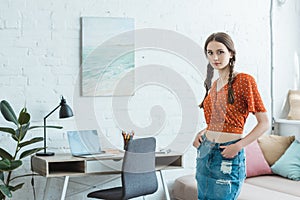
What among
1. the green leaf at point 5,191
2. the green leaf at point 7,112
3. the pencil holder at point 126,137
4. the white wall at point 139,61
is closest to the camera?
the green leaf at point 5,191

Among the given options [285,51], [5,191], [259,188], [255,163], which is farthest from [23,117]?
[285,51]

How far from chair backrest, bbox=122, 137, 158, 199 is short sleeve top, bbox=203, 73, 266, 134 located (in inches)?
36.3

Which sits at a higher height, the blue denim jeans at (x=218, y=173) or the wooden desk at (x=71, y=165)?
the blue denim jeans at (x=218, y=173)

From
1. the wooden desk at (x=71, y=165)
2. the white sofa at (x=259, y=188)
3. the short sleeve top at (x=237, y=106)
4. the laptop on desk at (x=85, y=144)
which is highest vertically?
the short sleeve top at (x=237, y=106)

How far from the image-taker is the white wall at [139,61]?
3.74 m

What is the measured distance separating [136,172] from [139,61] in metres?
0.97

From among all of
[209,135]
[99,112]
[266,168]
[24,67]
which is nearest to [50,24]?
[24,67]

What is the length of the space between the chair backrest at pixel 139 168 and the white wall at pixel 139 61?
0.54 metres

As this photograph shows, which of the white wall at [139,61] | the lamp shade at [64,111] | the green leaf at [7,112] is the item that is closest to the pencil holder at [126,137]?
the white wall at [139,61]

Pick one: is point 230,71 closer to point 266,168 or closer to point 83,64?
point 83,64

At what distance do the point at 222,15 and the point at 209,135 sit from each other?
203 centimetres

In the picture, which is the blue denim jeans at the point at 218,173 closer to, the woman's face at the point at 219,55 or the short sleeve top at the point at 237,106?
the short sleeve top at the point at 237,106

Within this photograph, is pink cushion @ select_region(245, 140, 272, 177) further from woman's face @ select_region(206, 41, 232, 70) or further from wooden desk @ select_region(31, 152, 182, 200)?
woman's face @ select_region(206, 41, 232, 70)

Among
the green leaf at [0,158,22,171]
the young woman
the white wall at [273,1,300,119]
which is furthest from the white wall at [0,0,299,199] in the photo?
the young woman
